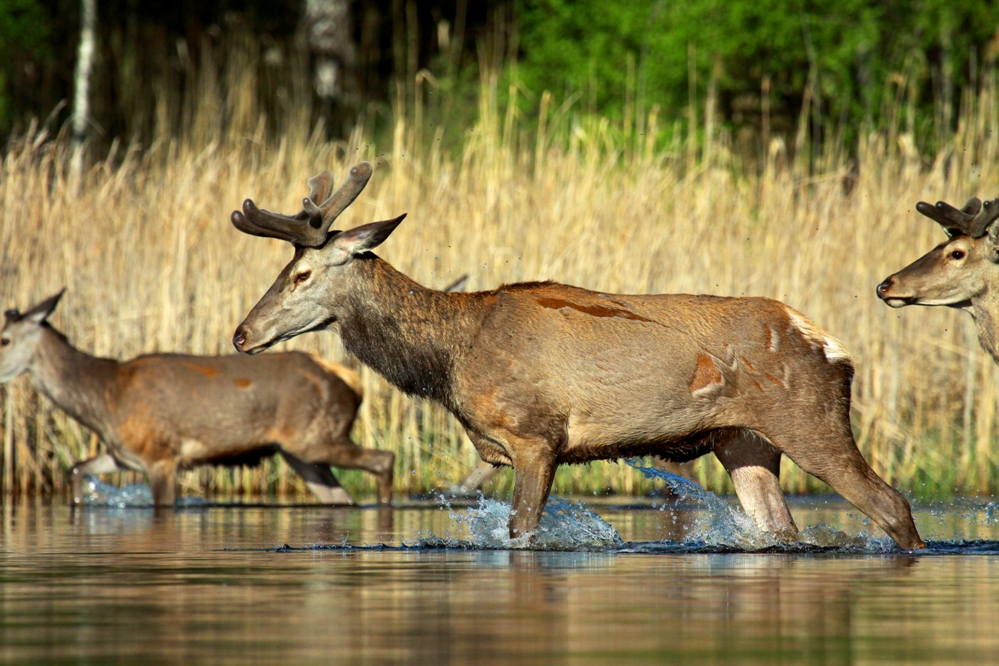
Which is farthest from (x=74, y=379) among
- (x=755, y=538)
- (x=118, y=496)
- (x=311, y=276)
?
(x=755, y=538)

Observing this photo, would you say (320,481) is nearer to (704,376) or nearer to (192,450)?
(192,450)

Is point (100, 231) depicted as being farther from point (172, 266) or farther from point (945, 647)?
point (945, 647)

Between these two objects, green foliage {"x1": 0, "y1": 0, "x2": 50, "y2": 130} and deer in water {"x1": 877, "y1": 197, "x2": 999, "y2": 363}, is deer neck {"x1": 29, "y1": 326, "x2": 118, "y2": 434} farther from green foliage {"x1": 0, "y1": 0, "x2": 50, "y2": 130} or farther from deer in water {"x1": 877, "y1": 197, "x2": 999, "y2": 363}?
green foliage {"x1": 0, "y1": 0, "x2": 50, "y2": 130}

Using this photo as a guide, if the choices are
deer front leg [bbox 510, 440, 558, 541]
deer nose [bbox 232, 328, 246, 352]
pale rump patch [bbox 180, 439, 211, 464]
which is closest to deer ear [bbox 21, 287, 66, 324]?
Result: pale rump patch [bbox 180, 439, 211, 464]

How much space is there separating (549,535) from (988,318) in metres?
3.33

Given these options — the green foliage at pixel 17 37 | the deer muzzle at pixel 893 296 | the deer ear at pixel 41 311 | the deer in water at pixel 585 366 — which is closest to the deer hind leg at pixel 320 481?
the deer ear at pixel 41 311

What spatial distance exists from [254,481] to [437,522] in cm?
410

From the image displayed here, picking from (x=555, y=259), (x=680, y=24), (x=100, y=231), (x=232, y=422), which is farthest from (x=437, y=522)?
(x=680, y=24)

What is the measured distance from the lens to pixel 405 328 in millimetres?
9109

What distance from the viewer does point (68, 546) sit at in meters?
8.88

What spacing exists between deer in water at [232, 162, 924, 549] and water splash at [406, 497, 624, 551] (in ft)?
0.40

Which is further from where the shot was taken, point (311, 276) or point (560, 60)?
point (560, 60)

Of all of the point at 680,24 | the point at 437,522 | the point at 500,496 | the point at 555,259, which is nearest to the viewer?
the point at 437,522

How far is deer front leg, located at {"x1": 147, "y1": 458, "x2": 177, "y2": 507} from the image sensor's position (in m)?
13.1
